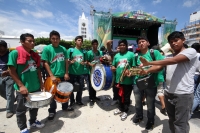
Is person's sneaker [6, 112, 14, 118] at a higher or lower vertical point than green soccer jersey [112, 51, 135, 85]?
lower

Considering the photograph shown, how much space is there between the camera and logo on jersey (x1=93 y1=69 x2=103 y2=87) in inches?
141

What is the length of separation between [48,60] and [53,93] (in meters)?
0.91

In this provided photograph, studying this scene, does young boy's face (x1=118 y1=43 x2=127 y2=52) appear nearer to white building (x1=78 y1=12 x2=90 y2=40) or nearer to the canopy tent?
the canopy tent

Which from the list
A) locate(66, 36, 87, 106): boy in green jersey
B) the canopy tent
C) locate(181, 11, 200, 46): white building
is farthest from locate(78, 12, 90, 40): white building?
locate(66, 36, 87, 106): boy in green jersey

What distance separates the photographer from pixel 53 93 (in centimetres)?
278

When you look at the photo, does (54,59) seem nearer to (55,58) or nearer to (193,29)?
(55,58)

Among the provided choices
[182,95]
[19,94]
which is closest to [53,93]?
[19,94]

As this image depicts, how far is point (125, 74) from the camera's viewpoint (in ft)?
10.2

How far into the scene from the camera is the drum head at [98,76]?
11.3 ft

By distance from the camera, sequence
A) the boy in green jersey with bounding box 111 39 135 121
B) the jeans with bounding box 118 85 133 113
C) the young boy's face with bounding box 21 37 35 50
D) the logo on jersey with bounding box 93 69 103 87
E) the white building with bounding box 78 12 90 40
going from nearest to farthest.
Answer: the young boy's face with bounding box 21 37 35 50 < the boy in green jersey with bounding box 111 39 135 121 < the jeans with bounding box 118 85 133 113 < the logo on jersey with bounding box 93 69 103 87 < the white building with bounding box 78 12 90 40

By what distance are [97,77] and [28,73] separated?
1.86m

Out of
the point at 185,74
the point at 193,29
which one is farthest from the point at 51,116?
the point at 193,29

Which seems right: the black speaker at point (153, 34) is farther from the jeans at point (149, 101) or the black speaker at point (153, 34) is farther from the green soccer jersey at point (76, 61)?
the jeans at point (149, 101)

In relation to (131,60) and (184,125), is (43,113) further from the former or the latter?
(184,125)
